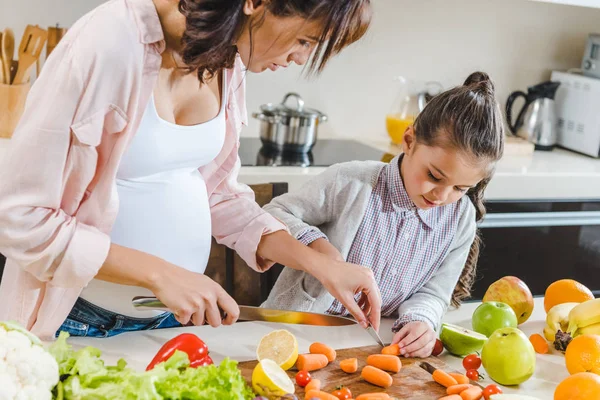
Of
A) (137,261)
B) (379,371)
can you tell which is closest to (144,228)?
(137,261)

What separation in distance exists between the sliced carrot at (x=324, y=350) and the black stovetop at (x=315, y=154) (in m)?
1.30

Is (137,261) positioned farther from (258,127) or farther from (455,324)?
(258,127)

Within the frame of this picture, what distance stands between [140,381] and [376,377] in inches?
19.3

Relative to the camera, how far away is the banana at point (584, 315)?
1554 millimetres

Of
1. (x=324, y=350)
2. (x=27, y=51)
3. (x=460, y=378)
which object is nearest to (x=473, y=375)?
(x=460, y=378)

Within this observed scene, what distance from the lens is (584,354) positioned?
1.42 meters

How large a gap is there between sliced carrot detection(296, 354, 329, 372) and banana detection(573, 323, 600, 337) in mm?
546

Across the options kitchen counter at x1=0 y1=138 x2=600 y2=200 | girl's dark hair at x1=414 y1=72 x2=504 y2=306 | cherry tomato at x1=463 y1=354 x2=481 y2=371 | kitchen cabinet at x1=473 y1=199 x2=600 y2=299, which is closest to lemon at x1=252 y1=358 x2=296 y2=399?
cherry tomato at x1=463 y1=354 x2=481 y2=371

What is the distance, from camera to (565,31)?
3.66 m

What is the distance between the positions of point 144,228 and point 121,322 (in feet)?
0.67

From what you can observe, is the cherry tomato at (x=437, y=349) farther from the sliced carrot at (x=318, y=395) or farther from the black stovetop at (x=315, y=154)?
the black stovetop at (x=315, y=154)

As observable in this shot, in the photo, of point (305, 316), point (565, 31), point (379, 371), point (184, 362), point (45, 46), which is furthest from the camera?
point (565, 31)

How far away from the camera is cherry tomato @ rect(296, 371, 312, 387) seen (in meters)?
1.29

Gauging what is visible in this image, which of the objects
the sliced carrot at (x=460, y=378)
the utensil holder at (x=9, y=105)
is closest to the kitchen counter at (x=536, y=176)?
the utensil holder at (x=9, y=105)
